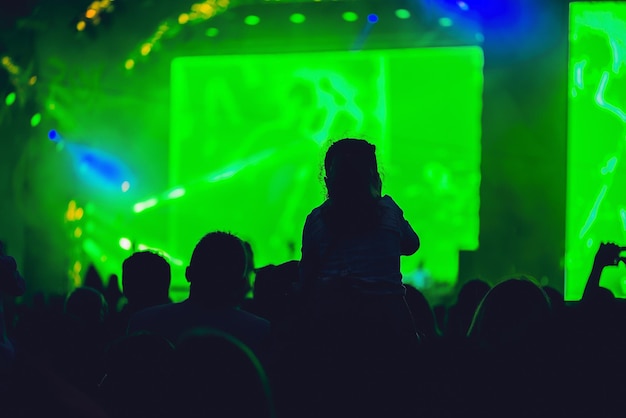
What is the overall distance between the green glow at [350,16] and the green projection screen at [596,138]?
2.35m

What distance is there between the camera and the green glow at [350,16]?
8.45m

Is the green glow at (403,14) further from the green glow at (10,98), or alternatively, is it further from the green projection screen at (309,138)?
the green glow at (10,98)

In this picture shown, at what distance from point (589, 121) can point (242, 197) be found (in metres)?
3.74

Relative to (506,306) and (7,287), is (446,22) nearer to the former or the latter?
(506,306)

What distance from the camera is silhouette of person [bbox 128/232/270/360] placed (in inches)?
91.7

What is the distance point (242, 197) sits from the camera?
8461 mm

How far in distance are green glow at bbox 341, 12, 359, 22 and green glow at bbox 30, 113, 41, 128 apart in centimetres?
378

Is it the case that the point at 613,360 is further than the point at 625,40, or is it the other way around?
the point at 625,40

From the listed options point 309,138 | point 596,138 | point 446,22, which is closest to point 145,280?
point 596,138

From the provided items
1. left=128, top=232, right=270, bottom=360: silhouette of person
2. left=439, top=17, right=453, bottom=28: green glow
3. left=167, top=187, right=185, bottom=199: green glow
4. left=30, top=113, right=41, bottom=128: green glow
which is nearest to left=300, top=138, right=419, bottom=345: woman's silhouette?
left=128, top=232, right=270, bottom=360: silhouette of person

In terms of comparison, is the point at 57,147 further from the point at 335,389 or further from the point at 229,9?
the point at 335,389

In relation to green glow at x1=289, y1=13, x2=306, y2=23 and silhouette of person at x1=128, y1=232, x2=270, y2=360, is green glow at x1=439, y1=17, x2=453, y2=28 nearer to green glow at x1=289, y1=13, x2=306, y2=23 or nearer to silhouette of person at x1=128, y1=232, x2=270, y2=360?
green glow at x1=289, y1=13, x2=306, y2=23

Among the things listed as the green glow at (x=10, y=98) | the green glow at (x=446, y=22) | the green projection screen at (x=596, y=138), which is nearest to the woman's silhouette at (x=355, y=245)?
the green projection screen at (x=596, y=138)

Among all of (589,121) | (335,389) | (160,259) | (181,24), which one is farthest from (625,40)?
(335,389)
